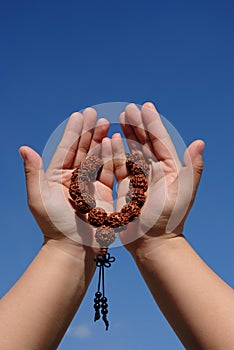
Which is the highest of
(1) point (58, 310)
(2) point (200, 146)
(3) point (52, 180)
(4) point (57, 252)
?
(2) point (200, 146)

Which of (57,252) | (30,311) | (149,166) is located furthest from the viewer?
(149,166)

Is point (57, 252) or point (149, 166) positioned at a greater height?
point (149, 166)

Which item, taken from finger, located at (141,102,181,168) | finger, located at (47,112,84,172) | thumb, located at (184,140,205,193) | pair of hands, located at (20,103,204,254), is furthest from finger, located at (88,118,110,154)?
thumb, located at (184,140,205,193)

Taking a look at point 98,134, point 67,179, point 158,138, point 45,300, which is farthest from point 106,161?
point 45,300

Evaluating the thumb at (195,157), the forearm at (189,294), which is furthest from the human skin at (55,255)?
the thumb at (195,157)

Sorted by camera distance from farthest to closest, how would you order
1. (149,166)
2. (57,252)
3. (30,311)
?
(149,166) < (57,252) < (30,311)

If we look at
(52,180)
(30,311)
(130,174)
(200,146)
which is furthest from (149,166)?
(30,311)

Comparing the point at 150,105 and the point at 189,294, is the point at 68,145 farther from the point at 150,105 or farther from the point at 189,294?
the point at 189,294

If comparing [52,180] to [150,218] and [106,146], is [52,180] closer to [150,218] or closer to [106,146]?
[106,146]

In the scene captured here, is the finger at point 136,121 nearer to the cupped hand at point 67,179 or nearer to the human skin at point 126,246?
the human skin at point 126,246
